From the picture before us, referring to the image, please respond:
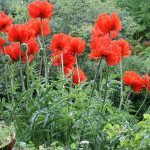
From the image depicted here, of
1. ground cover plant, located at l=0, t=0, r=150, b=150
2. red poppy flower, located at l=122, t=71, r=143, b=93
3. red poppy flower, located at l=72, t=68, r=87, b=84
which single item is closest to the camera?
ground cover plant, located at l=0, t=0, r=150, b=150

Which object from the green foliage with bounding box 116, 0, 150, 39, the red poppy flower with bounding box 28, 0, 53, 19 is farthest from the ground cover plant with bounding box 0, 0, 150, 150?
the green foliage with bounding box 116, 0, 150, 39

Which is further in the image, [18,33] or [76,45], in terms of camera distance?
[76,45]

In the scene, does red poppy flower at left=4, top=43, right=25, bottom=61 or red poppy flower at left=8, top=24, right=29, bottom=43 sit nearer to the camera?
red poppy flower at left=8, top=24, right=29, bottom=43

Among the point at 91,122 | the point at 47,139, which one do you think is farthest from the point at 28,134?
the point at 91,122

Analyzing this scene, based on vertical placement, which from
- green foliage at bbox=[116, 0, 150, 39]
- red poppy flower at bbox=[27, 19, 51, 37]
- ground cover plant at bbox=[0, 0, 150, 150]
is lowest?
green foliage at bbox=[116, 0, 150, 39]

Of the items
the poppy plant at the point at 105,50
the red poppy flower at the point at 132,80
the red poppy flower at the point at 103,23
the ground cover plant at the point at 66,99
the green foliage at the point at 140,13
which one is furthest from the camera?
the green foliage at the point at 140,13

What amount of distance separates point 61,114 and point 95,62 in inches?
103

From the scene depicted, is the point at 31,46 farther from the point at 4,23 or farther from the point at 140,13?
the point at 140,13

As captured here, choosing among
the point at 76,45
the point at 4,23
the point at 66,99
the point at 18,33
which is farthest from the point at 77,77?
the point at 4,23

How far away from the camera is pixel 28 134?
16.2 feet

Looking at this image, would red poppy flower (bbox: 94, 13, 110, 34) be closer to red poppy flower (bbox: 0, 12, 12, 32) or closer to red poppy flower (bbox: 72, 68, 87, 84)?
red poppy flower (bbox: 72, 68, 87, 84)

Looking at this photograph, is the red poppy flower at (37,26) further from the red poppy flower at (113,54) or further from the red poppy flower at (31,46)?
the red poppy flower at (113,54)

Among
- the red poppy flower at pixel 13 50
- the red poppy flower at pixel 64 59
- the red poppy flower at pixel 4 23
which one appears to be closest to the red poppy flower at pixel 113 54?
the red poppy flower at pixel 64 59

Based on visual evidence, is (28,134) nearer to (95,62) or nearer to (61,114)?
(61,114)
